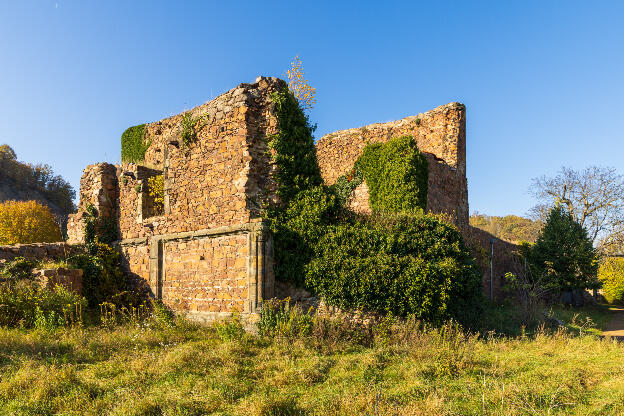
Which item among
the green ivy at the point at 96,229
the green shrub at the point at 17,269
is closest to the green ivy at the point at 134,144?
the green ivy at the point at 96,229

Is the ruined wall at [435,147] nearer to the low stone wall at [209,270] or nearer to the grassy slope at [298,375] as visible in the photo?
the low stone wall at [209,270]

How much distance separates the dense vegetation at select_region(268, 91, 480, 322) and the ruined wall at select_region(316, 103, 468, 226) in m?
5.05

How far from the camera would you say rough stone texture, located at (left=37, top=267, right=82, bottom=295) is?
10.4 m

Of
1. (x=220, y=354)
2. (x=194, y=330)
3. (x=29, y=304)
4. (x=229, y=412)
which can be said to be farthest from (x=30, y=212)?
(x=229, y=412)

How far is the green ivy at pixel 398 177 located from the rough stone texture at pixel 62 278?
8987 millimetres

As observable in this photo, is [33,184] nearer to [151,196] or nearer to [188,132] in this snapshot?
[151,196]

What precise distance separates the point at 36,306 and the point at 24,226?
16.5m

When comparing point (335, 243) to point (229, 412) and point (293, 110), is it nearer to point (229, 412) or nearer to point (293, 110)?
point (293, 110)

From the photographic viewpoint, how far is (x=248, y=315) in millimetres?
9000

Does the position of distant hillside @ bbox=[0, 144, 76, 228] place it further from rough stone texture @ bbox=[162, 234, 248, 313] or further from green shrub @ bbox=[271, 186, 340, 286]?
green shrub @ bbox=[271, 186, 340, 286]

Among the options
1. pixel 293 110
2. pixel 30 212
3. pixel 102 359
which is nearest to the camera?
pixel 102 359

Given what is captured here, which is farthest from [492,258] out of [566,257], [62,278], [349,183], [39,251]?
[39,251]

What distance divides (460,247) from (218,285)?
585cm

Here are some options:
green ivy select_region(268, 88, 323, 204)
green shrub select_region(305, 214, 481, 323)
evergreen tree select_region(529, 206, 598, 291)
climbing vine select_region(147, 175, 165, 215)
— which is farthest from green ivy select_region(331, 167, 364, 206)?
evergreen tree select_region(529, 206, 598, 291)
